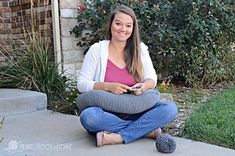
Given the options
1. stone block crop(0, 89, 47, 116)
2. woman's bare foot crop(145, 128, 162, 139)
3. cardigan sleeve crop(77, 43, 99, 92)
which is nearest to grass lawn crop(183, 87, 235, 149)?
woman's bare foot crop(145, 128, 162, 139)

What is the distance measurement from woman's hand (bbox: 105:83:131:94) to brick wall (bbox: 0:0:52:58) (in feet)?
7.91

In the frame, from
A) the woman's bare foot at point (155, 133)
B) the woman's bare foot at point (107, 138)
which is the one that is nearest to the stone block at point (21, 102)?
the woman's bare foot at point (107, 138)

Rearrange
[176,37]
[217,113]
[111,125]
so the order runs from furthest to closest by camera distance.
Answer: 1. [176,37]
2. [217,113]
3. [111,125]

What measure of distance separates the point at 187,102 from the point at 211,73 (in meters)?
1.32

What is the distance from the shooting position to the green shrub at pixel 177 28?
4832mm

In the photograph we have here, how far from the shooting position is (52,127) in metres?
3.30

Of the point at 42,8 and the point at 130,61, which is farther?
the point at 42,8

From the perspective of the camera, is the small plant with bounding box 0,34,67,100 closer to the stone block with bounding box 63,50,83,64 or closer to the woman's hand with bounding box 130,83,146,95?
the stone block with bounding box 63,50,83,64

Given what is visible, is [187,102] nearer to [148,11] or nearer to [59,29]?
[148,11]

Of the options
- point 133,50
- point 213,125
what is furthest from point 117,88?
point 213,125

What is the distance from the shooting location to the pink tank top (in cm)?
288

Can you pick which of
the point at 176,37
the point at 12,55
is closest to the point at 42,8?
the point at 12,55

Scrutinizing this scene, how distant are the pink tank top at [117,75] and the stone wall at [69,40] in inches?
81.3

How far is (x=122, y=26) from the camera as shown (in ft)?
9.36
